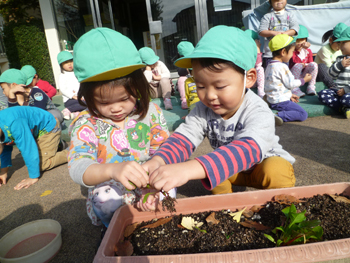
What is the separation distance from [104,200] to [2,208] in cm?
137

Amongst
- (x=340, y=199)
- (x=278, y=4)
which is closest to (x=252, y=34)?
(x=278, y=4)

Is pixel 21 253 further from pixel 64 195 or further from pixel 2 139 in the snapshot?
pixel 2 139

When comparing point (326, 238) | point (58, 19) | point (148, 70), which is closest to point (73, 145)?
point (326, 238)

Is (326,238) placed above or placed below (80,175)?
below

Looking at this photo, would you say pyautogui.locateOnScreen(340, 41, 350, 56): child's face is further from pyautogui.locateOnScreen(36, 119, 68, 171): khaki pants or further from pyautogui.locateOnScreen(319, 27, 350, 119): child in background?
pyautogui.locateOnScreen(36, 119, 68, 171): khaki pants

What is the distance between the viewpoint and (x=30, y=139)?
2.63m

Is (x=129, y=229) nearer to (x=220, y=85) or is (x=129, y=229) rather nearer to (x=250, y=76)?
(x=220, y=85)

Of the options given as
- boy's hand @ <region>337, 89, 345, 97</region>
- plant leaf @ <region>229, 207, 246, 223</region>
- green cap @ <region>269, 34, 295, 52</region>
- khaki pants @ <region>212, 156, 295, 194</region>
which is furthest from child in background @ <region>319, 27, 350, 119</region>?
plant leaf @ <region>229, 207, 246, 223</region>

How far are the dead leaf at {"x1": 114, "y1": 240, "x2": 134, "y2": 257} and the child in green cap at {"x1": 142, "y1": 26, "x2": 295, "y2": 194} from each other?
12.1 inches

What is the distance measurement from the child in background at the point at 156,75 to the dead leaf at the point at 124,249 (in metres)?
3.57

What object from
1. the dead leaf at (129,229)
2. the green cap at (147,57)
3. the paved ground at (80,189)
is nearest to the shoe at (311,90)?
the paved ground at (80,189)

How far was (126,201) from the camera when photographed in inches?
61.1

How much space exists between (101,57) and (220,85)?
62cm

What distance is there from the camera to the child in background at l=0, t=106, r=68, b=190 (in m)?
2.51
